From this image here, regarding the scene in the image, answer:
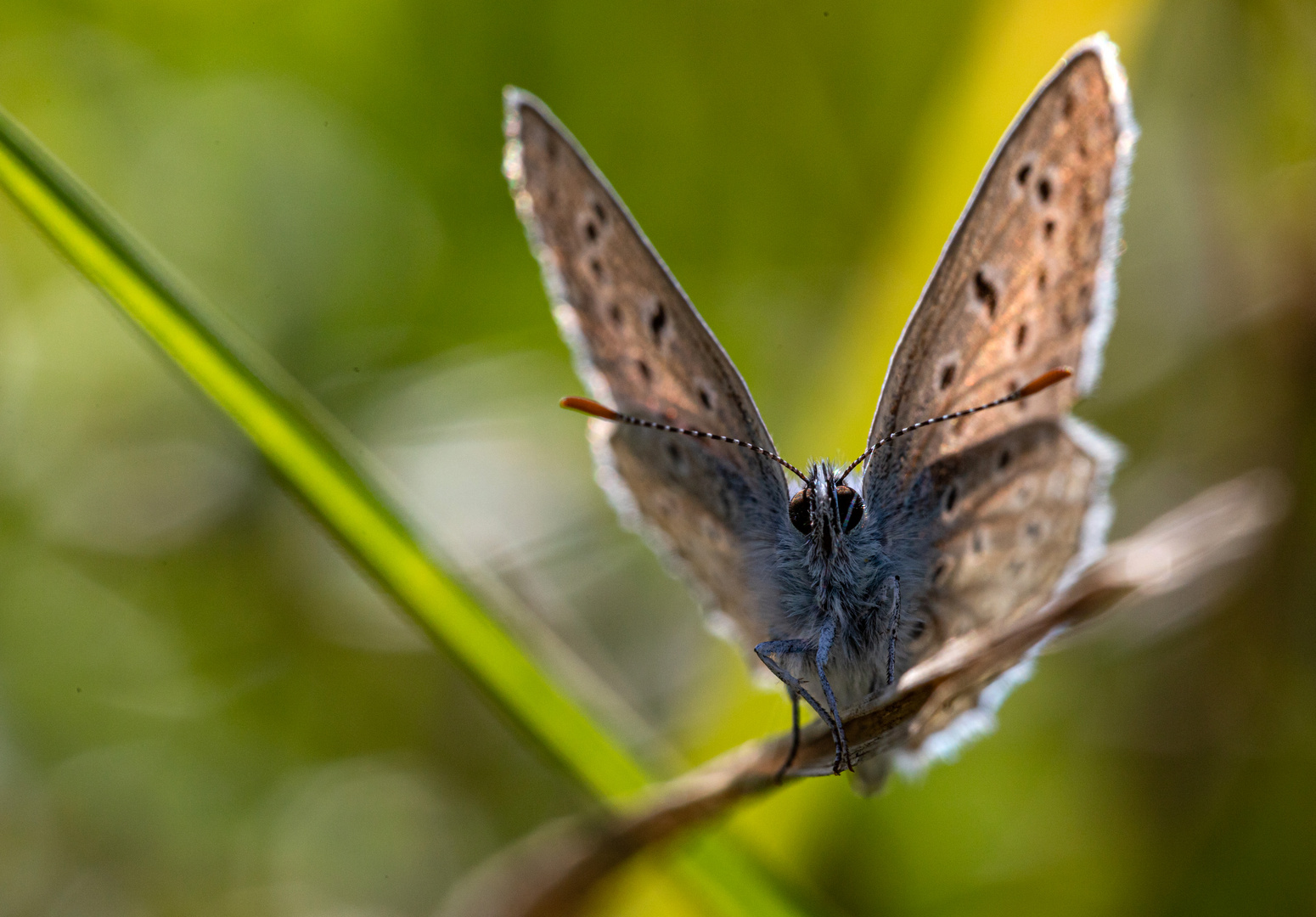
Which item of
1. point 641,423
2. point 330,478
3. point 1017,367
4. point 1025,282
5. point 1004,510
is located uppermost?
point 330,478

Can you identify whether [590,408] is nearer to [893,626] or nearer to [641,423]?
[641,423]

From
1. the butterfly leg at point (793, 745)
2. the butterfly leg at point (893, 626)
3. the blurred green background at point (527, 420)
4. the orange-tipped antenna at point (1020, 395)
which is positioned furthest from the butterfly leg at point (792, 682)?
the blurred green background at point (527, 420)

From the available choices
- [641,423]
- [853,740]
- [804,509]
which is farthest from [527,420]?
[853,740]

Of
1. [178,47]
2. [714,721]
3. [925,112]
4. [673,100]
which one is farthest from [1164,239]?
[178,47]

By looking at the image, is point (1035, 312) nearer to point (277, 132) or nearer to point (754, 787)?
point (754, 787)

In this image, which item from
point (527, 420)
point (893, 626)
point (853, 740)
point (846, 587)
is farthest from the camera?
point (527, 420)

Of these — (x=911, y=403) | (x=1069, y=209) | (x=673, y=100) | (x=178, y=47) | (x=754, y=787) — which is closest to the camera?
(x=754, y=787)

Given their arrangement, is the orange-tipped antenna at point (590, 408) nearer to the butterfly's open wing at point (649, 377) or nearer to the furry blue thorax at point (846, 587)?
the butterfly's open wing at point (649, 377)
